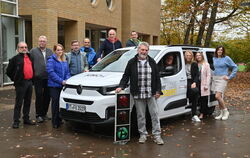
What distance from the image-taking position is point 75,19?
16.2m

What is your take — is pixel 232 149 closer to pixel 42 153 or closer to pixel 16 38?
pixel 42 153

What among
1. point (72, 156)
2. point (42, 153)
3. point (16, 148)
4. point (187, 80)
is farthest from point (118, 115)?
point (187, 80)

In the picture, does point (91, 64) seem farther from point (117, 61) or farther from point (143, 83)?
point (143, 83)

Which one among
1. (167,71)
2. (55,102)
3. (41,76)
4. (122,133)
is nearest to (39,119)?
(55,102)

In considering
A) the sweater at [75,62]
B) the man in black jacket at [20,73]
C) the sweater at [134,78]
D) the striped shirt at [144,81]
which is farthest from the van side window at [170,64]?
the man in black jacket at [20,73]

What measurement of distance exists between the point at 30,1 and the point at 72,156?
10797 millimetres

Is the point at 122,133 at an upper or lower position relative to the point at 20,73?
lower

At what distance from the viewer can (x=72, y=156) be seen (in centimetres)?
502

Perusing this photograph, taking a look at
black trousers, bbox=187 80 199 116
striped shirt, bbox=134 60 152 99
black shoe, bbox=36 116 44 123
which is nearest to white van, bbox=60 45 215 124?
black trousers, bbox=187 80 199 116

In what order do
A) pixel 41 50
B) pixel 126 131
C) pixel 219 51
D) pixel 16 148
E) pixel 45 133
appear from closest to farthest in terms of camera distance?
pixel 16 148
pixel 126 131
pixel 45 133
pixel 41 50
pixel 219 51

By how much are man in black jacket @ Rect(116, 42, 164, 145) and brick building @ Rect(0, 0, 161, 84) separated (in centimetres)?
919

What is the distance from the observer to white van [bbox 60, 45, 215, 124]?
575cm

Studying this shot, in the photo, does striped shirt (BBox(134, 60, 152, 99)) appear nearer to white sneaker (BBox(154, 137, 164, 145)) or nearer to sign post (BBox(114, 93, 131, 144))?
sign post (BBox(114, 93, 131, 144))

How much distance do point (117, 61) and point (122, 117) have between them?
5.82 ft
